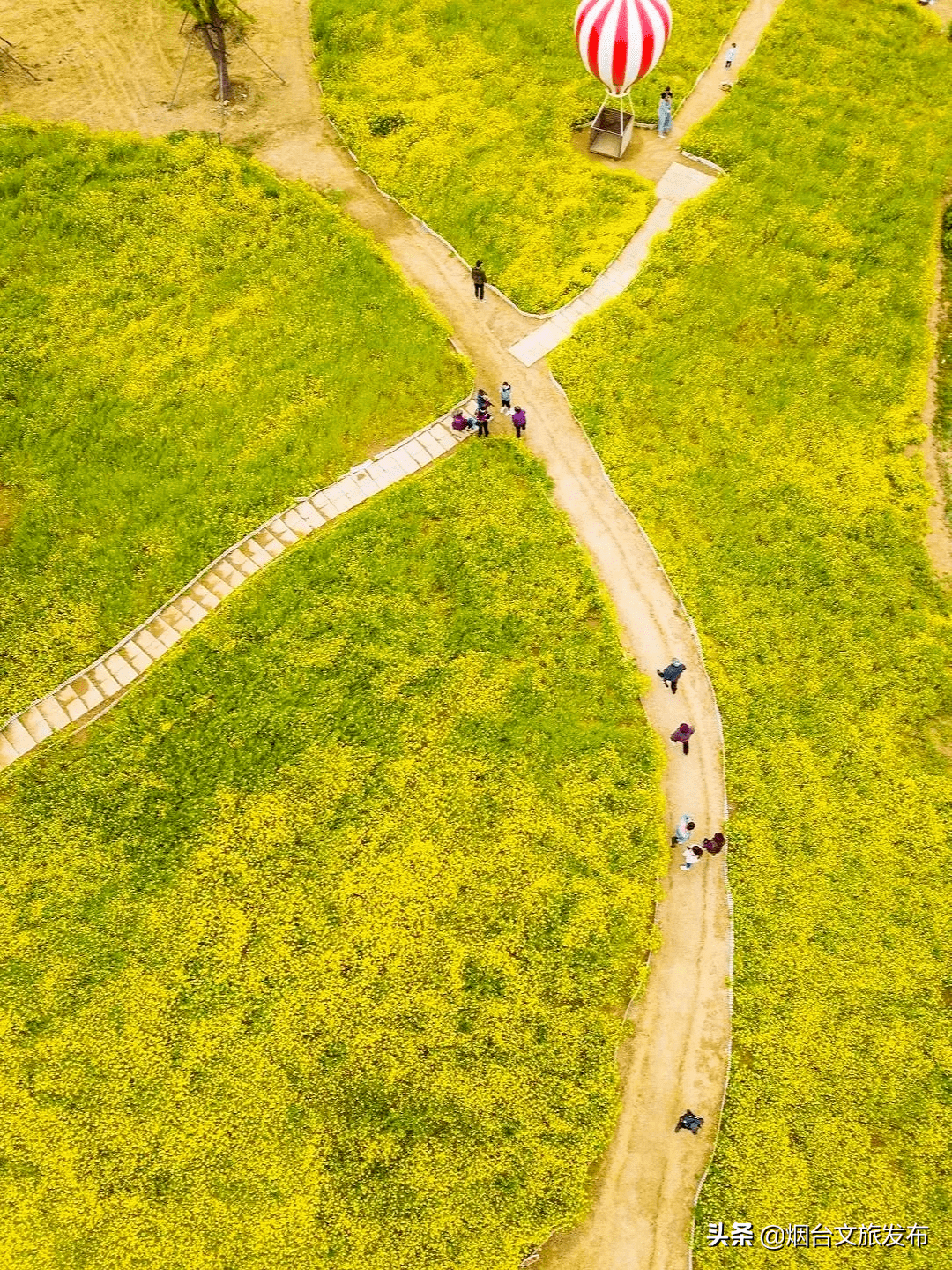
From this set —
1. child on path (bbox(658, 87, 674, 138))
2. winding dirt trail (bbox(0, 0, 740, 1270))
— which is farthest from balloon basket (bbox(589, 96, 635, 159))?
winding dirt trail (bbox(0, 0, 740, 1270))

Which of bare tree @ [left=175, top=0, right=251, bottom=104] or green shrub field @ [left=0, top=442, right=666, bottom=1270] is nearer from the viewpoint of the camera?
green shrub field @ [left=0, top=442, right=666, bottom=1270]

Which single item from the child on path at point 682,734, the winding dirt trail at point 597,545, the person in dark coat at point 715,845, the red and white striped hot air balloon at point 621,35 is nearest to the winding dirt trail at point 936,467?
the winding dirt trail at point 597,545

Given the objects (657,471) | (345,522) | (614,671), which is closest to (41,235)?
(345,522)

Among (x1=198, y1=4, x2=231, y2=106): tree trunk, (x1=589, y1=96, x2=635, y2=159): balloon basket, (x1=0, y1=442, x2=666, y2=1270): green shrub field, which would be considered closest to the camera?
(x1=0, y1=442, x2=666, y2=1270): green shrub field

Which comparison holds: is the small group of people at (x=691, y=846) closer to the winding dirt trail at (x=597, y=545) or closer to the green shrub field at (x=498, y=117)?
the winding dirt trail at (x=597, y=545)

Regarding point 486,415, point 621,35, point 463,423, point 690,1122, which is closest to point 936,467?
point 486,415

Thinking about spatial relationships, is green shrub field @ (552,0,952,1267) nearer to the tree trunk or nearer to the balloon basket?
the balloon basket
